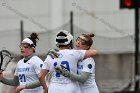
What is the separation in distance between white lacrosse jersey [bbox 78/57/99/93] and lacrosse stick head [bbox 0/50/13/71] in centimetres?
144

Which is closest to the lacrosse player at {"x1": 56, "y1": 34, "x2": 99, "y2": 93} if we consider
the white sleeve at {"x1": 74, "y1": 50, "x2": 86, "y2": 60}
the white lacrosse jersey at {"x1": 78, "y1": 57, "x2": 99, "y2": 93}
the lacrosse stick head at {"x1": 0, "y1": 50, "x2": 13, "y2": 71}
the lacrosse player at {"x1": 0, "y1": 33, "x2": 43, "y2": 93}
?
the white lacrosse jersey at {"x1": 78, "y1": 57, "x2": 99, "y2": 93}

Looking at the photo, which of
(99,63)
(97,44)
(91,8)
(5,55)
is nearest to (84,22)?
(91,8)

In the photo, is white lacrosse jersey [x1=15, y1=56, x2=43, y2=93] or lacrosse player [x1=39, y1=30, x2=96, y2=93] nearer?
lacrosse player [x1=39, y1=30, x2=96, y2=93]

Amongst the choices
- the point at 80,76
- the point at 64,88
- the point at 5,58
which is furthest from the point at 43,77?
the point at 5,58

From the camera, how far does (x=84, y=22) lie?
27344mm

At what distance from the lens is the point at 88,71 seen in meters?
10.3

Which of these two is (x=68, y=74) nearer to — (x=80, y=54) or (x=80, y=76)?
(x=80, y=76)

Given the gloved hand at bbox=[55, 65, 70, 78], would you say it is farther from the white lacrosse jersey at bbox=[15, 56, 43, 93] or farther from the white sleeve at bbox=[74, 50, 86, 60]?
the white lacrosse jersey at bbox=[15, 56, 43, 93]

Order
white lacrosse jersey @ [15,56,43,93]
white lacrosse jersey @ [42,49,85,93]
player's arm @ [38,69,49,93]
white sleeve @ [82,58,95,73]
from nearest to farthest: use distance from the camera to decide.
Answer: white lacrosse jersey @ [42,49,85,93] → white sleeve @ [82,58,95,73] → player's arm @ [38,69,49,93] → white lacrosse jersey @ [15,56,43,93]

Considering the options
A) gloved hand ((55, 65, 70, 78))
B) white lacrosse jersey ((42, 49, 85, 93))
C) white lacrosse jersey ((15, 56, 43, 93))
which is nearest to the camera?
gloved hand ((55, 65, 70, 78))

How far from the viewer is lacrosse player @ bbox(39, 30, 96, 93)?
10141 millimetres

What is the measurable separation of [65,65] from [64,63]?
0.10ft

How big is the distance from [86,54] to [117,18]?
668 inches

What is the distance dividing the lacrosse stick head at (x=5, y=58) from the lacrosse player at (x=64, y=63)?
1.26m
